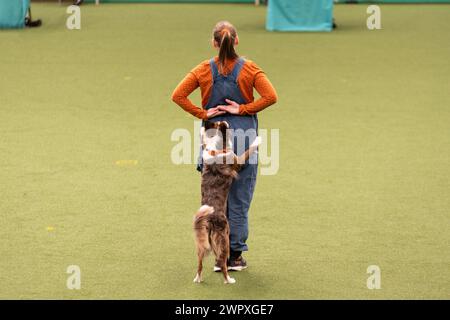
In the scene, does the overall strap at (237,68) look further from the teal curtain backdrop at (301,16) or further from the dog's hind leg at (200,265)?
the teal curtain backdrop at (301,16)

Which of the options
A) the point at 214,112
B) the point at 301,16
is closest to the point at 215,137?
the point at 214,112

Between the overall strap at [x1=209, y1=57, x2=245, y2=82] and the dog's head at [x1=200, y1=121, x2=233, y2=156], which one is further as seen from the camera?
the overall strap at [x1=209, y1=57, x2=245, y2=82]

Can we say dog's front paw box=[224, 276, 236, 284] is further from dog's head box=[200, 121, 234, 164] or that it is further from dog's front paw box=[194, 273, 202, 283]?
dog's head box=[200, 121, 234, 164]

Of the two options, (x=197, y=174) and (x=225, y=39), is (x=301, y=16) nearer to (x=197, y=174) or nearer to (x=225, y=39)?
(x=197, y=174)

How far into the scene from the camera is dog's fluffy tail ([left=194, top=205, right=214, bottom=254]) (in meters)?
5.93

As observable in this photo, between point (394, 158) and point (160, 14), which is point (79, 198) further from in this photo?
→ point (160, 14)

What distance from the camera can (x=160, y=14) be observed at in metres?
19.4

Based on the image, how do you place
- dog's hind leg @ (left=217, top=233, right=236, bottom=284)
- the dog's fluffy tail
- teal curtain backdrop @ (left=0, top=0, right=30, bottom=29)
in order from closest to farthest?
1. the dog's fluffy tail
2. dog's hind leg @ (left=217, top=233, right=236, bottom=284)
3. teal curtain backdrop @ (left=0, top=0, right=30, bottom=29)

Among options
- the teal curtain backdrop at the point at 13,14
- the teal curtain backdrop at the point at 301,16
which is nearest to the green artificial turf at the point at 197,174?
the teal curtain backdrop at the point at 301,16

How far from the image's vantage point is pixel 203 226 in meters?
5.93

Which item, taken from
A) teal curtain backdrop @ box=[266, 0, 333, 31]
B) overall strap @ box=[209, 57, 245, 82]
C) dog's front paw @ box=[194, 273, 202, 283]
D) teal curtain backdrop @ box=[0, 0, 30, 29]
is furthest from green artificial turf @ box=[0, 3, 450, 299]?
overall strap @ box=[209, 57, 245, 82]

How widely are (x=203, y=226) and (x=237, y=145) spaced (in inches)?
25.6

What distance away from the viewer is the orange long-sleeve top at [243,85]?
6.06m

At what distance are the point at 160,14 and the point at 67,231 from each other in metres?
12.7
